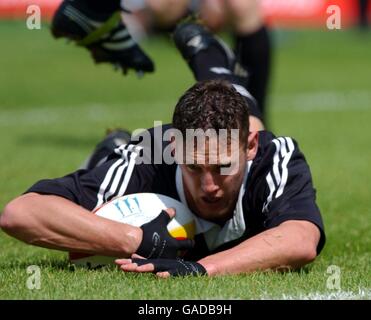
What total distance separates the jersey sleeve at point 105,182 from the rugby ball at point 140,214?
0.29ft

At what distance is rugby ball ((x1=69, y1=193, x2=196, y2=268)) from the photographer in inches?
174

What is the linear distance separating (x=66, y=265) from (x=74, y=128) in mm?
5852

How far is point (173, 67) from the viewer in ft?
55.8

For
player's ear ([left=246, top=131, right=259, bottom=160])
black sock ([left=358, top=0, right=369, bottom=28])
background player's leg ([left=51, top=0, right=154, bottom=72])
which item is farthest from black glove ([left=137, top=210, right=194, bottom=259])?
black sock ([left=358, top=0, right=369, bottom=28])

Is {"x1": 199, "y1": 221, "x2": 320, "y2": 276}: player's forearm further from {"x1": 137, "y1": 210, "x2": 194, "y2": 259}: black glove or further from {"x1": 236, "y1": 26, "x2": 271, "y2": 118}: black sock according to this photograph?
{"x1": 236, "y1": 26, "x2": 271, "y2": 118}: black sock

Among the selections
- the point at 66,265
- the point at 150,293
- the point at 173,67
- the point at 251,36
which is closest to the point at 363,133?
the point at 251,36

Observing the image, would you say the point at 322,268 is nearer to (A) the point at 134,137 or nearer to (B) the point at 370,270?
(B) the point at 370,270

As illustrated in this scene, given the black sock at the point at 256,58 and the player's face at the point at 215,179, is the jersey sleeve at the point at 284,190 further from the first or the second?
the black sock at the point at 256,58

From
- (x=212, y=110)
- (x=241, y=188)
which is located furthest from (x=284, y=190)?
(x=212, y=110)

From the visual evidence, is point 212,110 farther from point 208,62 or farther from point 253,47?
point 253,47

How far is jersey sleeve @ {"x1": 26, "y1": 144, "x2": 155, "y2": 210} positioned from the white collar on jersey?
0.68 feet

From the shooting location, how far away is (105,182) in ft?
15.3

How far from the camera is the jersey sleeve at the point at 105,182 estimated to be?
4582mm
